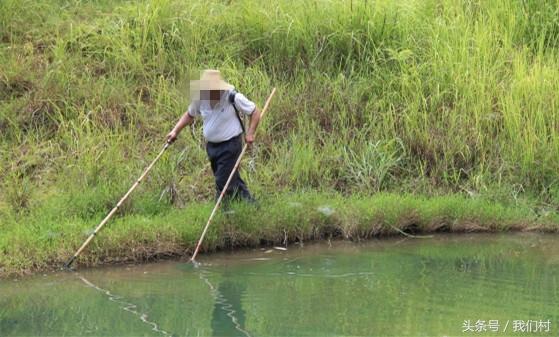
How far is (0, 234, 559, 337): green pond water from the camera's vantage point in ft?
19.4

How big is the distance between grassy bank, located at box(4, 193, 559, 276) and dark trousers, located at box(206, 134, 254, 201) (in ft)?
0.66

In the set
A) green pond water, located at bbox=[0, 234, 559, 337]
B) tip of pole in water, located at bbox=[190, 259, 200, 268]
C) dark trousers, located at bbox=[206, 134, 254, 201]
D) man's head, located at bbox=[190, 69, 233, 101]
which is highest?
man's head, located at bbox=[190, 69, 233, 101]

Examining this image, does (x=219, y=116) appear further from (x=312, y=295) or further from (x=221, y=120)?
(x=312, y=295)

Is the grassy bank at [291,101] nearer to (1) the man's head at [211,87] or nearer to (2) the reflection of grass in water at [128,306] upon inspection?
(2) the reflection of grass in water at [128,306]

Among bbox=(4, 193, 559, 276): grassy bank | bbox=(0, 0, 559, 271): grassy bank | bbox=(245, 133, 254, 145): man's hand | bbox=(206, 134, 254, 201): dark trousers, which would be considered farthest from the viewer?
bbox=(0, 0, 559, 271): grassy bank

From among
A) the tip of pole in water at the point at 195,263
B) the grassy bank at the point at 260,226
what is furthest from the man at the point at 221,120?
the tip of pole in water at the point at 195,263

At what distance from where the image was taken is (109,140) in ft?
30.4

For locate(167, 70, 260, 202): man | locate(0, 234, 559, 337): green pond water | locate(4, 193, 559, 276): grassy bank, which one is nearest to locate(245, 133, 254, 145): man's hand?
locate(167, 70, 260, 202): man

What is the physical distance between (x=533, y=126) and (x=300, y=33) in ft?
10.2

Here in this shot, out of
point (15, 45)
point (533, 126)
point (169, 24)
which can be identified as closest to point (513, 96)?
point (533, 126)

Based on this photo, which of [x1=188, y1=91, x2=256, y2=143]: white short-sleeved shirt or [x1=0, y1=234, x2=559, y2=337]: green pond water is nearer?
[x1=0, y1=234, x2=559, y2=337]: green pond water

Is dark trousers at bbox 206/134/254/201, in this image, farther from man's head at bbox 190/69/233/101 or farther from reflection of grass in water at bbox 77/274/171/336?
reflection of grass in water at bbox 77/274/171/336

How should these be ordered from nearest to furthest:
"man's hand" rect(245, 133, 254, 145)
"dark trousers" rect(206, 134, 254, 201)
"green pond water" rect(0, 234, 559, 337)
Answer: "green pond water" rect(0, 234, 559, 337) < "man's hand" rect(245, 133, 254, 145) < "dark trousers" rect(206, 134, 254, 201)

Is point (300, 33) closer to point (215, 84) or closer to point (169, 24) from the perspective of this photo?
point (169, 24)
